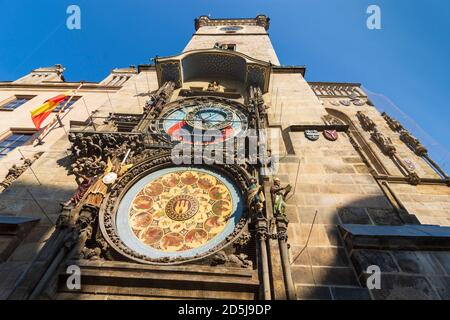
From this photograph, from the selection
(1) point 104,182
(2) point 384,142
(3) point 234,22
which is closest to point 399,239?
(1) point 104,182

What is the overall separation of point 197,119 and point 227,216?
5.40 metres

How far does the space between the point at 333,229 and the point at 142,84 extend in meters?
13.1

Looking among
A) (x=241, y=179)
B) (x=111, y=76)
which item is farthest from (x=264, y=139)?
(x=111, y=76)

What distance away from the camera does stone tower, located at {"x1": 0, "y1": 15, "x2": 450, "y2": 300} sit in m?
4.99

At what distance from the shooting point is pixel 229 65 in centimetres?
1434

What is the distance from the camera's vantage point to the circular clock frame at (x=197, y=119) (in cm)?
991

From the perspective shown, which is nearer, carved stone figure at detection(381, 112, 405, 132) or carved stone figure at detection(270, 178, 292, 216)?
carved stone figure at detection(270, 178, 292, 216)

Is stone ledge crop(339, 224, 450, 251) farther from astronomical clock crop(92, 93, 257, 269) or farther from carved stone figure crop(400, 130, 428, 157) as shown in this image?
carved stone figure crop(400, 130, 428, 157)

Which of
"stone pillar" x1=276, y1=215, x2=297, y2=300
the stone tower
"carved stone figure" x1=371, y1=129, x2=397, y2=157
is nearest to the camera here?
"stone pillar" x1=276, y1=215, x2=297, y2=300

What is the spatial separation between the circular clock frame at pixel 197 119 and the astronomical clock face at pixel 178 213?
216 centimetres

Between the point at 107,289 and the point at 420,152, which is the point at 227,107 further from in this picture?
the point at 420,152

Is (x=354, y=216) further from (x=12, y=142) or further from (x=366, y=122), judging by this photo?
(x=12, y=142)

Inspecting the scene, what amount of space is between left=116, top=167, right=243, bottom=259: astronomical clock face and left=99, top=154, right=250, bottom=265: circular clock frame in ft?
0.10

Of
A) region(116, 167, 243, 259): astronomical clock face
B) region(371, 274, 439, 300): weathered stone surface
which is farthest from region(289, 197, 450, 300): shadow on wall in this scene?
region(116, 167, 243, 259): astronomical clock face
